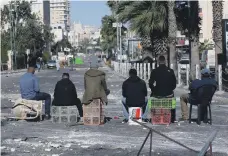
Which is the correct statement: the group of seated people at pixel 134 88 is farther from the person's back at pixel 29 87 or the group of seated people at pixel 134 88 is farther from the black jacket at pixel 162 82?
the person's back at pixel 29 87

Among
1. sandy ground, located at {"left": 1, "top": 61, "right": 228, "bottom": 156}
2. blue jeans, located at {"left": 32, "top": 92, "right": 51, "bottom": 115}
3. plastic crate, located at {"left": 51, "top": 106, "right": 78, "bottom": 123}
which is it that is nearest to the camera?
sandy ground, located at {"left": 1, "top": 61, "right": 228, "bottom": 156}

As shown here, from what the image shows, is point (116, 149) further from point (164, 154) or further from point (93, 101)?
point (93, 101)

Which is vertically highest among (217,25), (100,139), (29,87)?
(217,25)

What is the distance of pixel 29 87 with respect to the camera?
48.4ft

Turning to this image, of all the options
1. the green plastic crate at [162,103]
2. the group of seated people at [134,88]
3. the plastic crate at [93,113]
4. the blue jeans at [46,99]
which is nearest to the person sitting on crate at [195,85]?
the group of seated people at [134,88]

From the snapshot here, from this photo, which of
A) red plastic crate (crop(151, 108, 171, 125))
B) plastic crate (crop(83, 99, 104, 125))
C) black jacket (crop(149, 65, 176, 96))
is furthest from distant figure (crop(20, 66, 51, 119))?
red plastic crate (crop(151, 108, 171, 125))

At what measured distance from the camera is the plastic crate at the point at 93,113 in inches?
542

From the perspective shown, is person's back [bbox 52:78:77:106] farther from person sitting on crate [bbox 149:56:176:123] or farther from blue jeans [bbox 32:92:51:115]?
person sitting on crate [bbox 149:56:176:123]

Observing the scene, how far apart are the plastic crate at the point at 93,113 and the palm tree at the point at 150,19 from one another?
21.5 meters

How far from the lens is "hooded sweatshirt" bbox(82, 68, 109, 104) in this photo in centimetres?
1389

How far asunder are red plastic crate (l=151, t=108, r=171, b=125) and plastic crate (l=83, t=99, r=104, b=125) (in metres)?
1.27

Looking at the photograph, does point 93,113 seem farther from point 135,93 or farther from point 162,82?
point 162,82

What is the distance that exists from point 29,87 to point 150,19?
21209 mm

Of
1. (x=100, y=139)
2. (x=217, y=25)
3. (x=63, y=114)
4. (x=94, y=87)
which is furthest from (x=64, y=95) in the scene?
(x=217, y=25)
